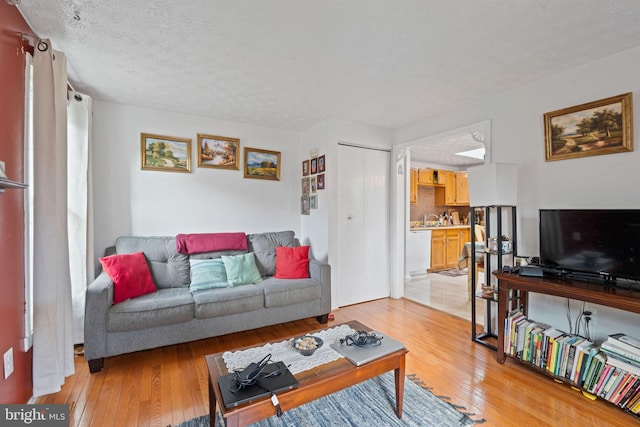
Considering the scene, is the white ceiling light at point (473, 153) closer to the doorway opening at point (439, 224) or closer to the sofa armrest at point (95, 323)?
the doorway opening at point (439, 224)

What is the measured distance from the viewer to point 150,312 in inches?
89.5

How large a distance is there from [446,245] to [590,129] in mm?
4113

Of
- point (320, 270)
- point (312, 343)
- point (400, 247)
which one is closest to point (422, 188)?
point (400, 247)

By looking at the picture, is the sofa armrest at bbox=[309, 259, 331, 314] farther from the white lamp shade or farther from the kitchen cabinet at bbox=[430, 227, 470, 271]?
the kitchen cabinet at bbox=[430, 227, 470, 271]

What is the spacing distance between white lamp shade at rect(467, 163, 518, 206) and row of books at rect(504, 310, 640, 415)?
3.22 feet

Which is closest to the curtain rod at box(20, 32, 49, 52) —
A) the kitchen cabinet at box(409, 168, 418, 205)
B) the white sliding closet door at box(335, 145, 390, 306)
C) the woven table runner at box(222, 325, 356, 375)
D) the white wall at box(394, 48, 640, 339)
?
the woven table runner at box(222, 325, 356, 375)

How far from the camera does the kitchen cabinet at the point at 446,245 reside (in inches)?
231

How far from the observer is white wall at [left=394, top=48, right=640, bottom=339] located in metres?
2.06

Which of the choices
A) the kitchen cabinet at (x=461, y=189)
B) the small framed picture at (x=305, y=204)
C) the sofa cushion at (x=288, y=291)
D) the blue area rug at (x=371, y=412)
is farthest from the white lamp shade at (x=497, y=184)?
the kitchen cabinet at (x=461, y=189)

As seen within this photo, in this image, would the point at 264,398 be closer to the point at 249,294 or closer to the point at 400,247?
the point at 249,294

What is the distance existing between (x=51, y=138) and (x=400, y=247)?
382cm

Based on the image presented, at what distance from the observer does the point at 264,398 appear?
4.12ft

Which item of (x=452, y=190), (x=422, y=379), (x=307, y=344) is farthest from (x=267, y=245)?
(x=452, y=190)

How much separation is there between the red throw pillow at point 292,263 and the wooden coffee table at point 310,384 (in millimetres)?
1592
